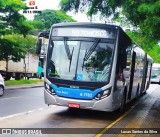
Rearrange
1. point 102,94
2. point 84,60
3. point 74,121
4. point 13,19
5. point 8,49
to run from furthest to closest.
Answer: point 8,49
point 13,19
point 84,60
point 102,94
point 74,121

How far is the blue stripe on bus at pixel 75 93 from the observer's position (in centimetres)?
1030

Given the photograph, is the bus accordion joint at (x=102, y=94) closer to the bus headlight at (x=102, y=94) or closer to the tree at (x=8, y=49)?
the bus headlight at (x=102, y=94)

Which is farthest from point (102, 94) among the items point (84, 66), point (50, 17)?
point (50, 17)

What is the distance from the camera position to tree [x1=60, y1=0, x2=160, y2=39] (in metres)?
10.6

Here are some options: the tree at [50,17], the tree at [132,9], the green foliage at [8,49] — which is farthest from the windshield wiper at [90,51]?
the tree at [50,17]

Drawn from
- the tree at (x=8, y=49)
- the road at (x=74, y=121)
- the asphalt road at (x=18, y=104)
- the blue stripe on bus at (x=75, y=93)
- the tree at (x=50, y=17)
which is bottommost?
the asphalt road at (x=18, y=104)

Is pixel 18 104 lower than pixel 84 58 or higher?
lower

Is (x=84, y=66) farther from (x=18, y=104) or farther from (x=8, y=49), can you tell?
(x=8, y=49)

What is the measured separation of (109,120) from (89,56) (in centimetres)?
237

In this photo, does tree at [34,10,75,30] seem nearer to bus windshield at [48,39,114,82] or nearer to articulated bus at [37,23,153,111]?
articulated bus at [37,23,153,111]

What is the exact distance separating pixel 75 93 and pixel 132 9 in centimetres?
404

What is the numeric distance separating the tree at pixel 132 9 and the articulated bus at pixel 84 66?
→ 3.51 ft

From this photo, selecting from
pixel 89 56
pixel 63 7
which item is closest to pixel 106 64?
pixel 89 56

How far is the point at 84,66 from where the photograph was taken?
10516 mm
